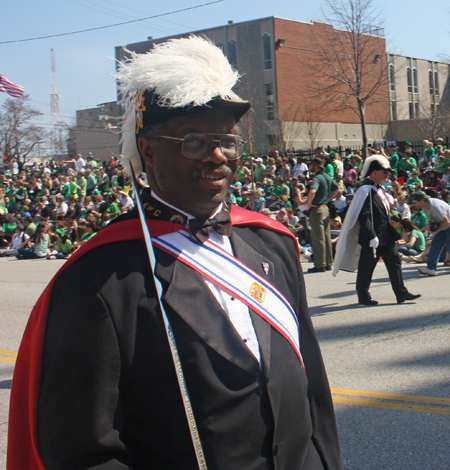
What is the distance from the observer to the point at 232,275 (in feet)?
5.68

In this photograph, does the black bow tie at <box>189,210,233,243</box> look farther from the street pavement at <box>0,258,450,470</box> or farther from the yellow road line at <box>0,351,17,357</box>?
the yellow road line at <box>0,351,17,357</box>

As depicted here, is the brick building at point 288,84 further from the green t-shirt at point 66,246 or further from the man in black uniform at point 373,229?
the man in black uniform at point 373,229

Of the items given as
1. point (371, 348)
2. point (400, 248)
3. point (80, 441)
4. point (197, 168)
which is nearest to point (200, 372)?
point (80, 441)

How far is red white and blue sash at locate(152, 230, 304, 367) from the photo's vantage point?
1.69 m

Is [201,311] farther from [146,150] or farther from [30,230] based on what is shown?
[30,230]

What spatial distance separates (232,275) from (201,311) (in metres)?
0.18

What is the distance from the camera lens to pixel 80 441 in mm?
1430

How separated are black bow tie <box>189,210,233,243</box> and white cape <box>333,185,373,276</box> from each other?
6014 mm

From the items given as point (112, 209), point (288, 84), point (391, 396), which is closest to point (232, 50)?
point (288, 84)

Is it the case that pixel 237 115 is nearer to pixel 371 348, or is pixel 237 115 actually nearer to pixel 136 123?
pixel 136 123

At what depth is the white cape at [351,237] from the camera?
299 inches

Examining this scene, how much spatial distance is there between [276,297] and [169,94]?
68 centimetres

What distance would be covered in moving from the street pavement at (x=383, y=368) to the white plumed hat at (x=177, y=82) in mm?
2601

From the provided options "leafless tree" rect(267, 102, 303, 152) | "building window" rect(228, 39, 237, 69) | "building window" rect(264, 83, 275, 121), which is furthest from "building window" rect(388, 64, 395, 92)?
"building window" rect(228, 39, 237, 69)
